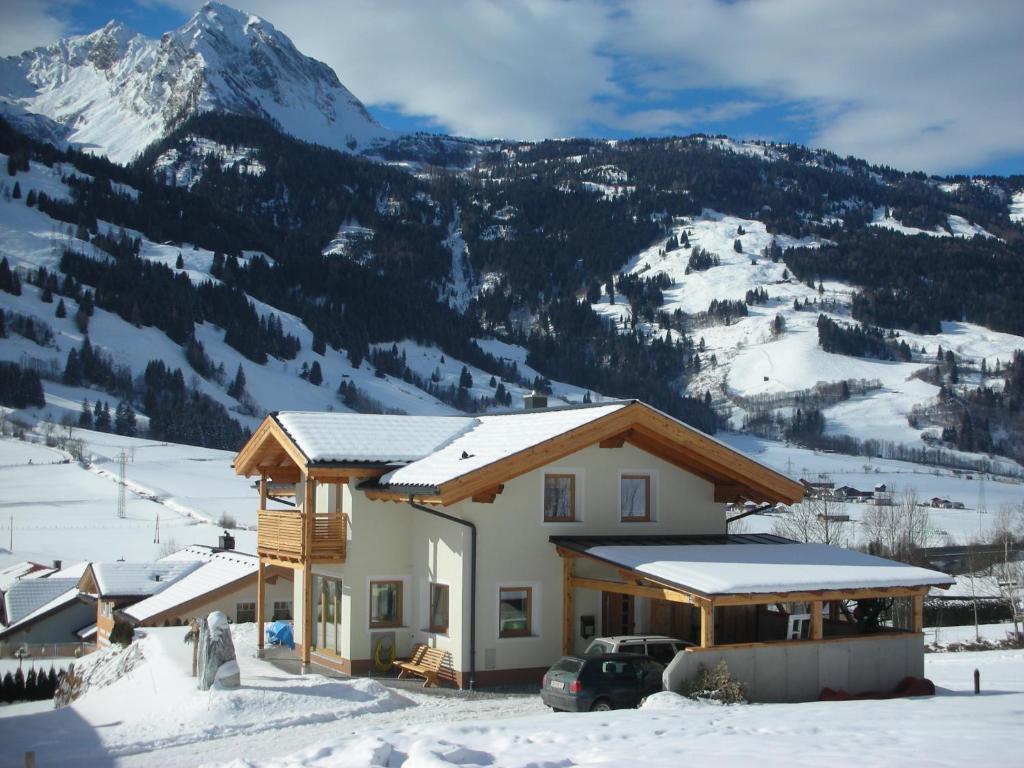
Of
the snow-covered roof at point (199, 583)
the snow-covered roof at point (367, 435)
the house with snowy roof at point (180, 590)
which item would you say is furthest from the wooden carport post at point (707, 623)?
the snow-covered roof at point (199, 583)

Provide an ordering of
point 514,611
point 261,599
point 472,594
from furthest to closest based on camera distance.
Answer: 1. point 261,599
2. point 514,611
3. point 472,594

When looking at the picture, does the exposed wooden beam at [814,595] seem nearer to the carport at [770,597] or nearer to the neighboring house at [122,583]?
the carport at [770,597]

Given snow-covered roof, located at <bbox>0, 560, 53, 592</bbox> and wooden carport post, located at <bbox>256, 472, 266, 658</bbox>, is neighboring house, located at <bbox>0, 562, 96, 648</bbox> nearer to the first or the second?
snow-covered roof, located at <bbox>0, 560, 53, 592</bbox>

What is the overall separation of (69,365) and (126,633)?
131 m

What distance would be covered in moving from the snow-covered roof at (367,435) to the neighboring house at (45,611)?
109 feet

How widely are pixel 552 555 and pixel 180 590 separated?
86.7 ft

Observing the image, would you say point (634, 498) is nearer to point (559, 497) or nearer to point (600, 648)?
point (559, 497)

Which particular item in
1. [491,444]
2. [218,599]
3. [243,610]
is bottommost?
[243,610]

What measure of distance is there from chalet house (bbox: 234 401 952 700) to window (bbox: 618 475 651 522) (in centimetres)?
4

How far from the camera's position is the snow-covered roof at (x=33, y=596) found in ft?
181

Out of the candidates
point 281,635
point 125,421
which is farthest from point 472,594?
point 125,421

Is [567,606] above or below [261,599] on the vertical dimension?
above

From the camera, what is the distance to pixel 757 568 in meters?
20.6

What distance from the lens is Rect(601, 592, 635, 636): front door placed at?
22.8 m
